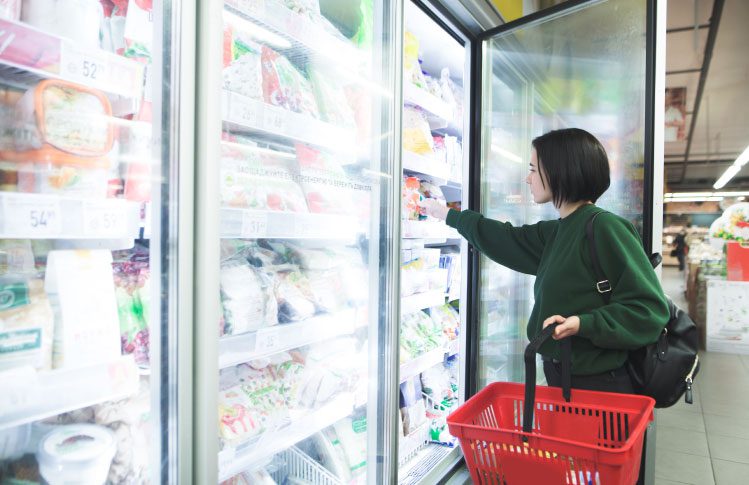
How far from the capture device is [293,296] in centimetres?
155

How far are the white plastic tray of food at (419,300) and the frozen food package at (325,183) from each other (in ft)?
1.87

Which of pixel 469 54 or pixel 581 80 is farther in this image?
pixel 469 54

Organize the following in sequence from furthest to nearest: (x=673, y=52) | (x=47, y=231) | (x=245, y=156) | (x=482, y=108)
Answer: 1. (x=673, y=52)
2. (x=482, y=108)
3. (x=245, y=156)
4. (x=47, y=231)

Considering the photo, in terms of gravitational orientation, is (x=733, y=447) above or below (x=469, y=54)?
below

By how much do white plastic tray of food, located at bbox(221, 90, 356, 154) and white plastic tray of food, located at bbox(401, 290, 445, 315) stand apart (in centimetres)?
76

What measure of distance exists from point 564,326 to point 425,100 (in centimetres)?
124

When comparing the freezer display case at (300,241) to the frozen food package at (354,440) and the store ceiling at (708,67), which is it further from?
the store ceiling at (708,67)

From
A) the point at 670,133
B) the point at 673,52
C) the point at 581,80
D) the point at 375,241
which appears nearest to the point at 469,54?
the point at 581,80

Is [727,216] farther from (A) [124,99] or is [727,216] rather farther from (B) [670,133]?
(A) [124,99]

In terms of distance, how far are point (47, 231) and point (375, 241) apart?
106 centimetres

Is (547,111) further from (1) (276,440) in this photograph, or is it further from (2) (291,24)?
(1) (276,440)

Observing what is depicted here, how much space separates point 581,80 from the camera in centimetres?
224

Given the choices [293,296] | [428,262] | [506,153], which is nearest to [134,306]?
[293,296]

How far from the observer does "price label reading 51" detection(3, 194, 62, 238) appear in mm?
807
